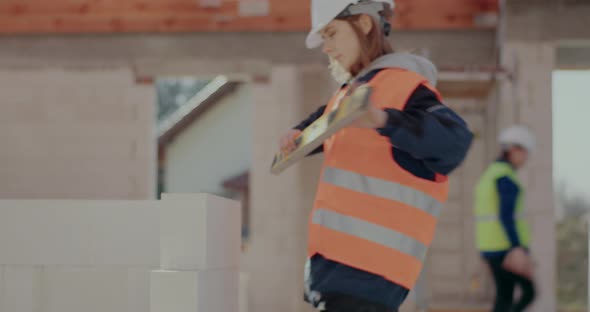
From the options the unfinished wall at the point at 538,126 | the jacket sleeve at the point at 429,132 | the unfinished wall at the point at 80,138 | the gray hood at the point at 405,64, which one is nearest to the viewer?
the jacket sleeve at the point at 429,132

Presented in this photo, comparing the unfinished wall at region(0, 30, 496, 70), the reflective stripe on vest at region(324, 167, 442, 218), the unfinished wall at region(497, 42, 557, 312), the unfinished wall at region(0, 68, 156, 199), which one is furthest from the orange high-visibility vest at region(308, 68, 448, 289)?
the unfinished wall at region(0, 68, 156, 199)

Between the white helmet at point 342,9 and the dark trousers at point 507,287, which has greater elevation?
the white helmet at point 342,9

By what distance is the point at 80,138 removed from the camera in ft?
29.8

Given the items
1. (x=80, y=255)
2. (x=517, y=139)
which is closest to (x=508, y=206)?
(x=517, y=139)

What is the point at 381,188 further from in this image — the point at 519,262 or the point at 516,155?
the point at 516,155

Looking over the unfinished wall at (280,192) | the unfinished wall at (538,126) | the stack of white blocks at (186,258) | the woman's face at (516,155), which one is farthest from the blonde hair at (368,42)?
the unfinished wall at (280,192)

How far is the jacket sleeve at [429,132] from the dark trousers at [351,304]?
0.32 meters

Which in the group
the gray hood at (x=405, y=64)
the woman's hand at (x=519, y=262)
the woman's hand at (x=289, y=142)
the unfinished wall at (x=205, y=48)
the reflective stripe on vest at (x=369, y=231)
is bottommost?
the woman's hand at (x=519, y=262)

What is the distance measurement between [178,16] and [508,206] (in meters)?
4.19

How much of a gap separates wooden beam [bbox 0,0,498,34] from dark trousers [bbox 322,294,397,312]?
6824 millimetres

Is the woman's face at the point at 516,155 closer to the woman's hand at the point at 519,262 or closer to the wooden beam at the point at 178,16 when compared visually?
the woman's hand at the point at 519,262

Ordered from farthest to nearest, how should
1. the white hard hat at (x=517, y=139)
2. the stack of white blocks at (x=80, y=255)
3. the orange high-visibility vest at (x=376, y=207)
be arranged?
the white hard hat at (x=517, y=139)
the stack of white blocks at (x=80, y=255)
the orange high-visibility vest at (x=376, y=207)

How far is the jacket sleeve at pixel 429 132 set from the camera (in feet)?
7.06

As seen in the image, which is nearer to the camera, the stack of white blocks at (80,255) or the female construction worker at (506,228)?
the stack of white blocks at (80,255)
